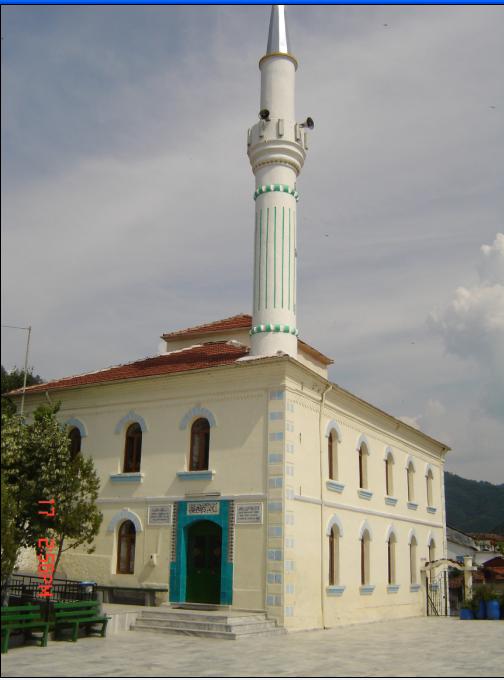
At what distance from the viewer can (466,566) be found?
84.6ft

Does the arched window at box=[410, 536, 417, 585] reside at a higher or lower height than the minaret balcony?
lower

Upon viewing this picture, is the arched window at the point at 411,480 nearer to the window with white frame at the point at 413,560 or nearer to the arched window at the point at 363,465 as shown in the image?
the window with white frame at the point at 413,560

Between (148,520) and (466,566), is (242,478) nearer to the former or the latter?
(148,520)

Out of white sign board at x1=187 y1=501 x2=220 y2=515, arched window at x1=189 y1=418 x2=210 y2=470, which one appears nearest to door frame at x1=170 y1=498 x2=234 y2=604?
white sign board at x1=187 y1=501 x2=220 y2=515

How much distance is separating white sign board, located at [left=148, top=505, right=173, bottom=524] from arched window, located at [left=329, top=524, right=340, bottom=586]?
13.3 feet

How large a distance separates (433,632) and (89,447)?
9.80 metres

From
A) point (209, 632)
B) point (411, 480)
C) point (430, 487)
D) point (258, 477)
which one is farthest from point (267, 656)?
point (430, 487)

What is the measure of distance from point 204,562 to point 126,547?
2.42 metres

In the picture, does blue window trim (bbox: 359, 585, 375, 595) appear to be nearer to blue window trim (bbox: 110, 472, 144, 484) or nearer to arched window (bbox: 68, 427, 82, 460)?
blue window trim (bbox: 110, 472, 144, 484)

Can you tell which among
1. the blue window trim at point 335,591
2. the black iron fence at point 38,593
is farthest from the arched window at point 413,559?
the black iron fence at point 38,593

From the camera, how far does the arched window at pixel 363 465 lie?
21448 mm

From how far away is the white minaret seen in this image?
18.2m

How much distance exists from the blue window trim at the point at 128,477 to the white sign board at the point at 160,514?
2.60 feet

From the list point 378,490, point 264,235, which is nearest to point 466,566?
point 378,490
